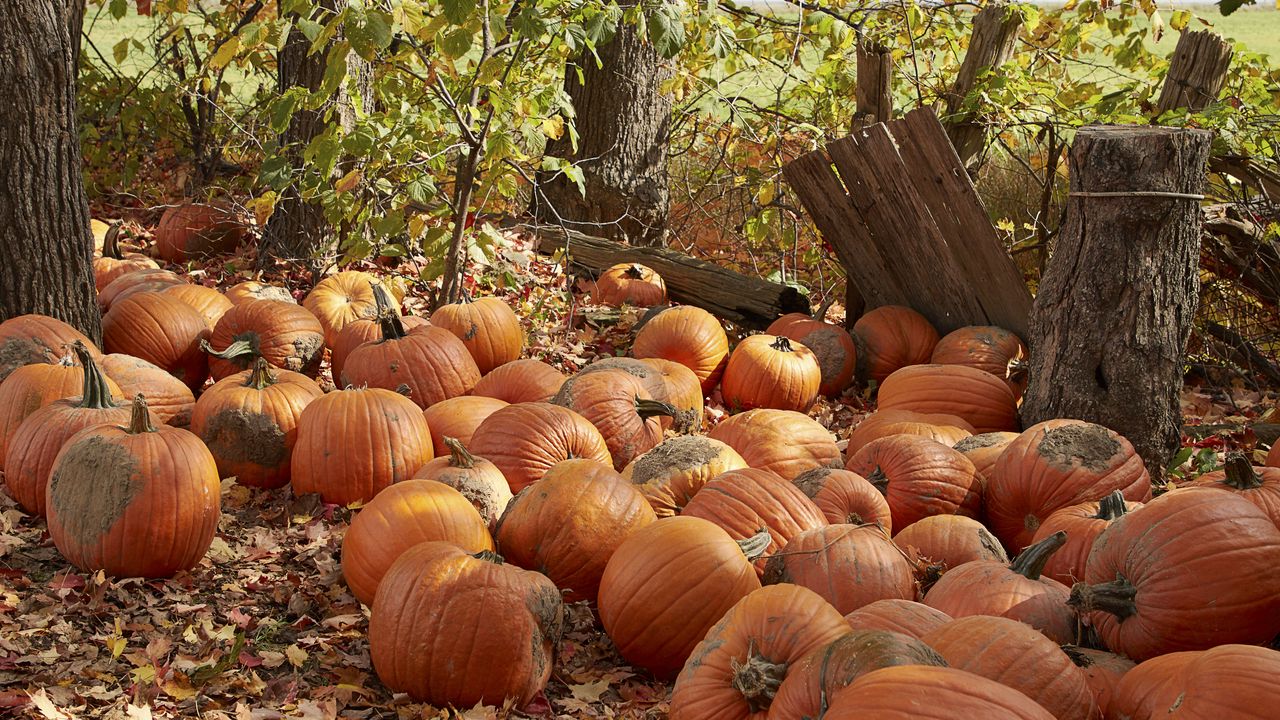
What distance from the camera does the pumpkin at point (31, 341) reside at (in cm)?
499

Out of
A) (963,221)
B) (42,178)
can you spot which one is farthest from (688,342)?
(42,178)

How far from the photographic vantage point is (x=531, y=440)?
4.50 m

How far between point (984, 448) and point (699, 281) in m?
3.30

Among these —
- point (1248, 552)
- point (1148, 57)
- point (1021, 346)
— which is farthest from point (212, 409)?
point (1148, 57)

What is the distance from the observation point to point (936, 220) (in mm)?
6641

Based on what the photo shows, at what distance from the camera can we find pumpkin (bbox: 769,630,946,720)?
2.45 meters

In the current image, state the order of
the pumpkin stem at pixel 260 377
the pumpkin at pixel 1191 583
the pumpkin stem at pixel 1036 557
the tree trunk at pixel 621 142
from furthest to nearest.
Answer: the tree trunk at pixel 621 142 → the pumpkin stem at pixel 260 377 → the pumpkin stem at pixel 1036 557 → the pumpkin at pixel 1191 583

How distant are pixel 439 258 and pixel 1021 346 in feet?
11.9

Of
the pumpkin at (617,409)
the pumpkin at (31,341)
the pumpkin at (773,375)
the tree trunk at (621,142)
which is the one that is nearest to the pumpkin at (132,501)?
the pumpkin at (31,341)

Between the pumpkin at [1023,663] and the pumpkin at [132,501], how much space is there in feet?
8.83

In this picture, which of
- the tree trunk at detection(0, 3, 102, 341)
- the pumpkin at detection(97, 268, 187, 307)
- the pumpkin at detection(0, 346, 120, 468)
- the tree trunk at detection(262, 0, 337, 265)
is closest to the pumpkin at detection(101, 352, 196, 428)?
the pumpkin at detection(0, 346, 120, 468)

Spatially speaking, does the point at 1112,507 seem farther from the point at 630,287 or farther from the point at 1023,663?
the point at 630,287

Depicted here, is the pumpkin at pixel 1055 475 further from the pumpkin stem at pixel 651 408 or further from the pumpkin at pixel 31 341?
the pumpkin at pixel 31 341

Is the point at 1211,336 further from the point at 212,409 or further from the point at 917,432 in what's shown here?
the point at 212,409
